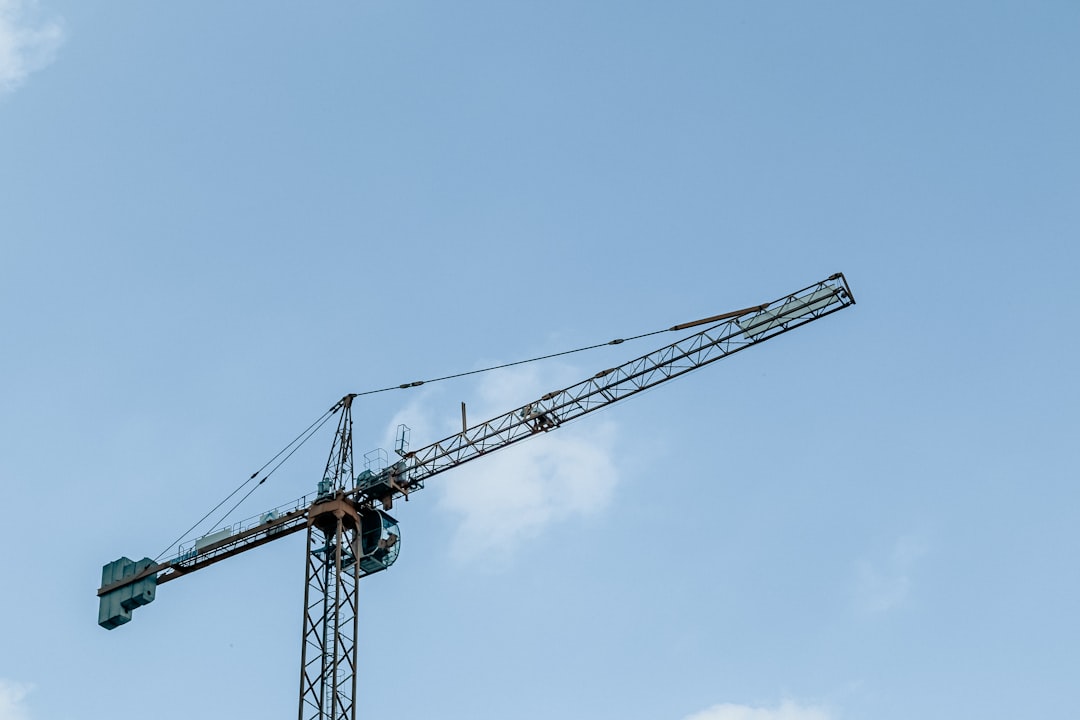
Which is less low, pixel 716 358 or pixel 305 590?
pixel 716 358

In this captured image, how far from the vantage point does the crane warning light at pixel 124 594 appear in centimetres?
9025

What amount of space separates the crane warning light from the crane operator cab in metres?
14.0

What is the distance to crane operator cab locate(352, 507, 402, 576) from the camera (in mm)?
86188

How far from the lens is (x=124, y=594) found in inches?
3570

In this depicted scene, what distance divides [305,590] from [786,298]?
34.2m

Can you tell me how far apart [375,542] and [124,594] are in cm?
1712

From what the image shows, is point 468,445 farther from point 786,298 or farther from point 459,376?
point 786,298

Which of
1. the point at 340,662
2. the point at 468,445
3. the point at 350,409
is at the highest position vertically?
the point at 350,409

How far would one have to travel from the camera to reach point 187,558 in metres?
89.9

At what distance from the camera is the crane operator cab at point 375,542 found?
8619 cm

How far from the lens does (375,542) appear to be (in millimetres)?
86688

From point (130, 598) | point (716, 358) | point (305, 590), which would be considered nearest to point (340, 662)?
point (305, 590)

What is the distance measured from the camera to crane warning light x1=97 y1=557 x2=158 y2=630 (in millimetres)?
90250

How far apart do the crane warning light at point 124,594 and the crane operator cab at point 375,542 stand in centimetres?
1398
